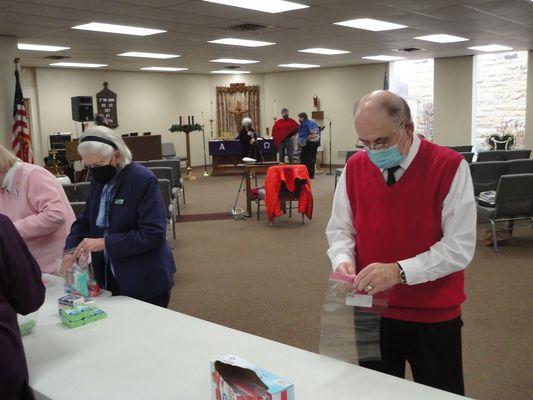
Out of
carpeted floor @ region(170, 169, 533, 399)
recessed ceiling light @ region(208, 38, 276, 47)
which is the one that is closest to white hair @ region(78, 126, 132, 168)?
carpeted floor @ region(170, 169, 533, 399)

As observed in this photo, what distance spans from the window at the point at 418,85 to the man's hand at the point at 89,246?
1265 centimetres

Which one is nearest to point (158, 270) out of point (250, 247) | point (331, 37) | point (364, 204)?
point (364, 204)

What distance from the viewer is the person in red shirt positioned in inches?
491

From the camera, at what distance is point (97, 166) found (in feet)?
7.62

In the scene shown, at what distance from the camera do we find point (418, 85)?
14.1 meters

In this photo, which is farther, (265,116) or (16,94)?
(265,116)

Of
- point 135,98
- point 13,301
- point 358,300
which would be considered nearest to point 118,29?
point 13,301

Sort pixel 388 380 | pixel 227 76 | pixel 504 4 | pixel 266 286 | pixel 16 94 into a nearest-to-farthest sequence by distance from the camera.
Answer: pixel 388 380 → pixel 266 286 → pixel 504 4 → pixel 16 94 → pixel 227 76

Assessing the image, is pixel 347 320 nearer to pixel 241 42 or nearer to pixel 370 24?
pixel 370 24

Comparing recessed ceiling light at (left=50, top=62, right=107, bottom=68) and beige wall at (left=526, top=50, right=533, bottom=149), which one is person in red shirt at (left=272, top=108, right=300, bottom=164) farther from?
beige wall at (left=526, top=50, right=533, bottom=149)

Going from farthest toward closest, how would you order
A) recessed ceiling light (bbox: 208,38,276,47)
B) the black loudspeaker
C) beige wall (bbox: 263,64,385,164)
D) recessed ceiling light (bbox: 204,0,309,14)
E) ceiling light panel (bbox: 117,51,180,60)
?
beige wall (bbox: 263,64,385,164) < the black loudspeaker < ceiling light panel (bbox: 117,51,180,60) < recessed ceiling light (bbox: 208,38,276,47) < recessed ceiling light (bbox: 204,0,309,14)

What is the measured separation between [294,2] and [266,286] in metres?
3.12

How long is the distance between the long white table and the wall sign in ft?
39.3

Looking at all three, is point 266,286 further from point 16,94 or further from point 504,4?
point 16,94
